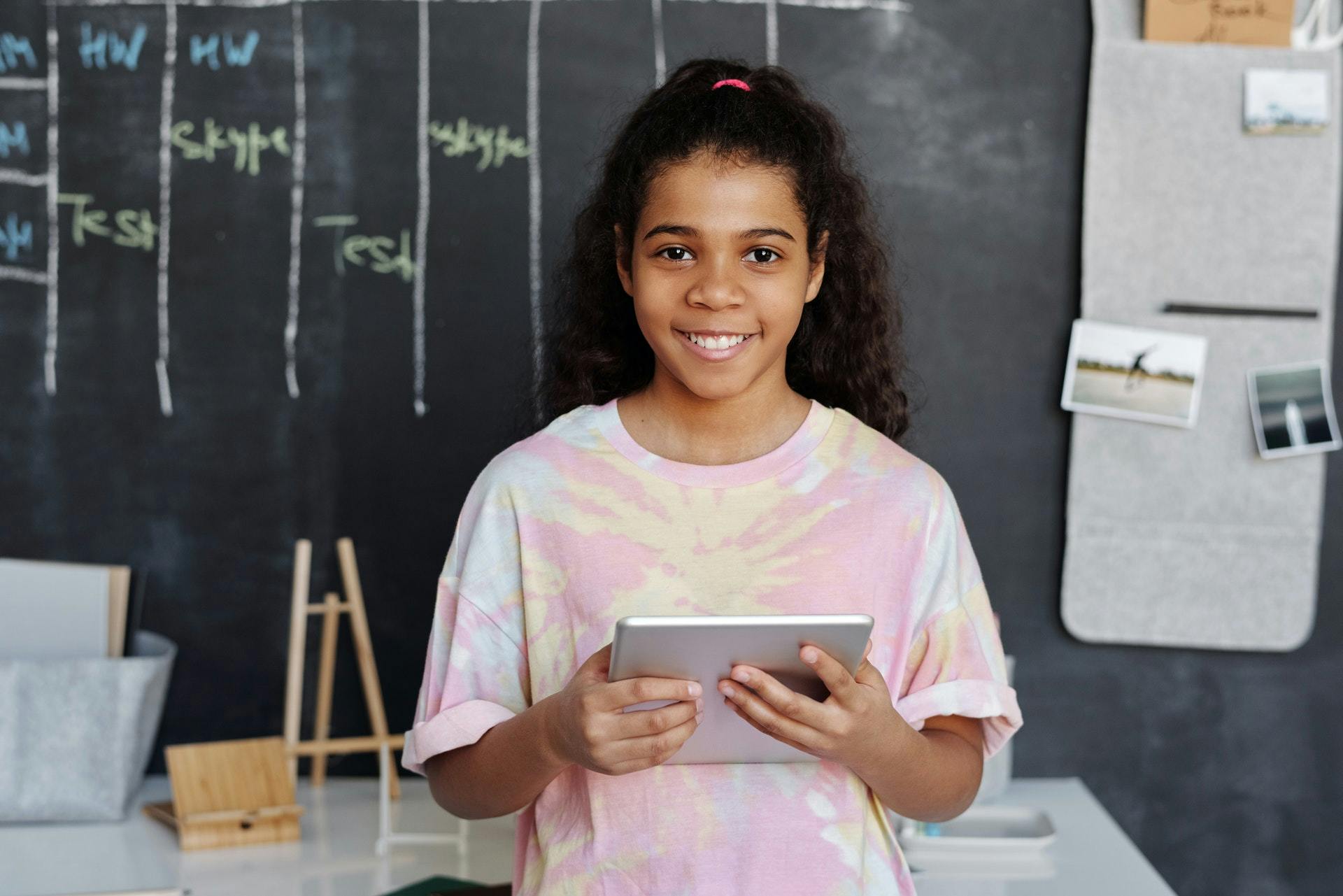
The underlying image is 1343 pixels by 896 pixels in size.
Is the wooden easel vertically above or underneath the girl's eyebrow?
underneath

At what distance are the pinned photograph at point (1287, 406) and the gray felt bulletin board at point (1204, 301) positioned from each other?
0.01 metres

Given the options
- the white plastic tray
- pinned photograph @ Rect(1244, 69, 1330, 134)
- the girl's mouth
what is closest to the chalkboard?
pinned photograph @ Rect(1244, 69, 1330, 134)

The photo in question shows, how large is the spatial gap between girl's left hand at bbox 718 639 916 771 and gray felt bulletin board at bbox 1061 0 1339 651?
1.01 meters

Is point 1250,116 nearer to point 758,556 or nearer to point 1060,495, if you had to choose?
point 1060,495

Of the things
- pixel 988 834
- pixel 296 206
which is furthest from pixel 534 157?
pixel 988 834

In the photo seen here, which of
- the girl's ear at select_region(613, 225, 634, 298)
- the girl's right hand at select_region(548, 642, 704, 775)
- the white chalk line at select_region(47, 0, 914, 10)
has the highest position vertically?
the white chalk line at select_region(47, 0, 914, 10)

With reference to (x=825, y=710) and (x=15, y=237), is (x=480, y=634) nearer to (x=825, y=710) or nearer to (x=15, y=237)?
(x=825, y=710)

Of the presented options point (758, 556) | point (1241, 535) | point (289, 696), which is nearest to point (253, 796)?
point (289, 696)

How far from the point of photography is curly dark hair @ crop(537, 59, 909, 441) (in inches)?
38.2

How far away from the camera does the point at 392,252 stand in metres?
1.76

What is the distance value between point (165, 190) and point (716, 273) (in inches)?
44.6

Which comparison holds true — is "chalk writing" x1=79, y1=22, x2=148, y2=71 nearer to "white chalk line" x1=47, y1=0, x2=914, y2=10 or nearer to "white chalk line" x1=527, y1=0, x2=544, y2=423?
"white chalk line" x1=47, y1=0, x2=914, y2=10

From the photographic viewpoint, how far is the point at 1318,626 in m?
1.77

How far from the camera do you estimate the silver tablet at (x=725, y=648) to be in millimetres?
722
